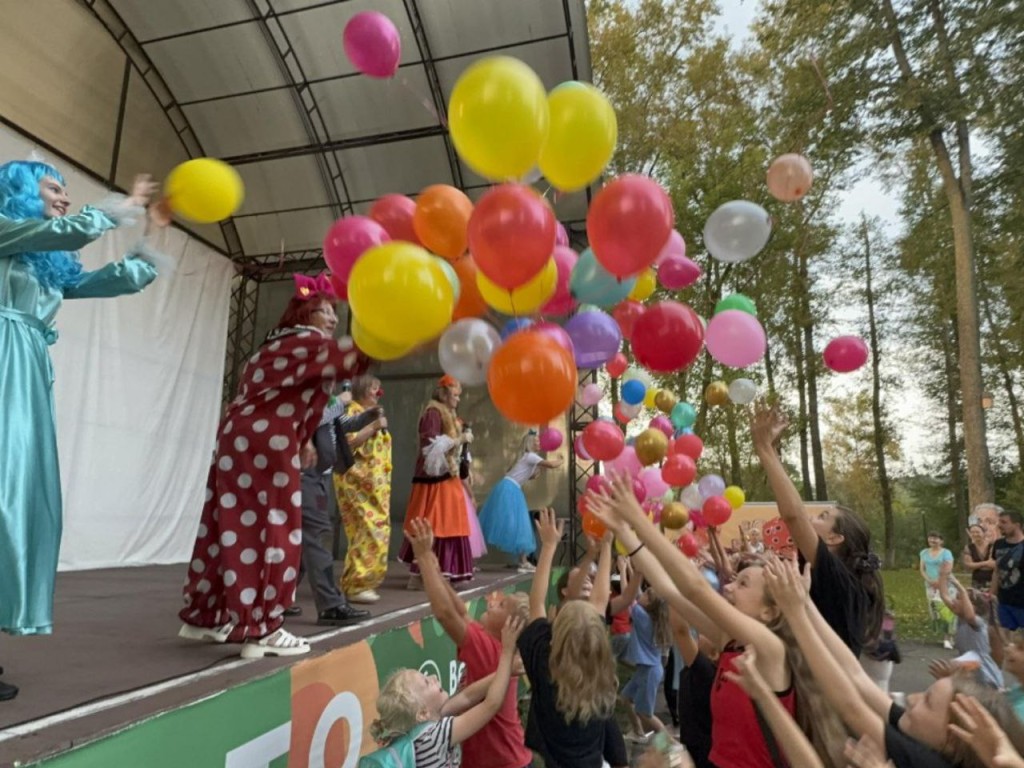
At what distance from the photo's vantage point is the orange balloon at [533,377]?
79.0 inches

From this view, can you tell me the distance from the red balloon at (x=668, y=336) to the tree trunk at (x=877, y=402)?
48.1 ft

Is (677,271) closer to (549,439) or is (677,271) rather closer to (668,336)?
(668,336)

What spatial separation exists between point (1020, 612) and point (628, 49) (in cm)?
1123

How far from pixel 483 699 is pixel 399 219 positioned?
5.46ft

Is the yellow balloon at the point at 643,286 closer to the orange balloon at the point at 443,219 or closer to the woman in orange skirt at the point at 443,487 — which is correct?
the orange balloon at the point at 443,219

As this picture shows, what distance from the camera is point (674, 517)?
4566 mm

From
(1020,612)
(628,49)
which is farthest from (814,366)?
(1020,612)

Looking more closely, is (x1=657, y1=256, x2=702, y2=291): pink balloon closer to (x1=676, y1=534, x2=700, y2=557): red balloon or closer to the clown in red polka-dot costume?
the clown in red polka-dot costume

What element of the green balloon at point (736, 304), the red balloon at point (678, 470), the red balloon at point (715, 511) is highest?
the green balloon at point (736, 304)

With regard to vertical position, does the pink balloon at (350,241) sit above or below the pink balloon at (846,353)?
above

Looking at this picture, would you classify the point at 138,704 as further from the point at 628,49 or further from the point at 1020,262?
the point at 628,49

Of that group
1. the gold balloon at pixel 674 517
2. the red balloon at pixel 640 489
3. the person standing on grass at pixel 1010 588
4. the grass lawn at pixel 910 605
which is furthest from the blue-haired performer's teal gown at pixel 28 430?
the grass lawn at pixel 910 605

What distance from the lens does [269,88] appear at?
6.84 m

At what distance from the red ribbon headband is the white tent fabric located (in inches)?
112
